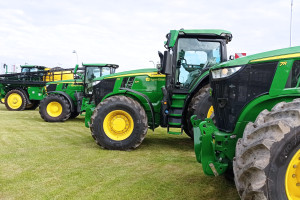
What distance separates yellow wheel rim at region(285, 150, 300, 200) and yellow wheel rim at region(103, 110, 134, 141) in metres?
3.72

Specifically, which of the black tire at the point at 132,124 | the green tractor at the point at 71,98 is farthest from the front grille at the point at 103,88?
the green tractor at the point at 71,98

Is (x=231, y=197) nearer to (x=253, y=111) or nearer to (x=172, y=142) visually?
(x=253, y=111)

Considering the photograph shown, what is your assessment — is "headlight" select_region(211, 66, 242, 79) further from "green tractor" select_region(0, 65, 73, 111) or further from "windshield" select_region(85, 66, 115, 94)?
"green tractor" select_region(0, 65, 73, 111)

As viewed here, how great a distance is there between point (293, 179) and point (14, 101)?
15130 millimetres

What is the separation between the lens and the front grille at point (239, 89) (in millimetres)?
2966

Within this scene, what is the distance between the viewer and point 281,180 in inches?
91.1

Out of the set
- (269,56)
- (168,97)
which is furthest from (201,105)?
(269,56)

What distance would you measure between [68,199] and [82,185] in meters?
0.45

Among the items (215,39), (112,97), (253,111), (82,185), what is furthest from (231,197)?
(215,39)

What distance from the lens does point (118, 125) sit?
5.84m

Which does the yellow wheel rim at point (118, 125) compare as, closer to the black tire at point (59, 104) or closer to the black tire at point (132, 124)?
the black tire at point (132, 124)

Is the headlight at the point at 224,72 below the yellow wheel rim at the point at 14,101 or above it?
above

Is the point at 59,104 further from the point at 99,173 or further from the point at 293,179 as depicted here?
the point at 293,179

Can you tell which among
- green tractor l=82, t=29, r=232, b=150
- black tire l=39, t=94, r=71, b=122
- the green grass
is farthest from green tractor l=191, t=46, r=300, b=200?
black tire l=39, t=94, r=71, b=122
